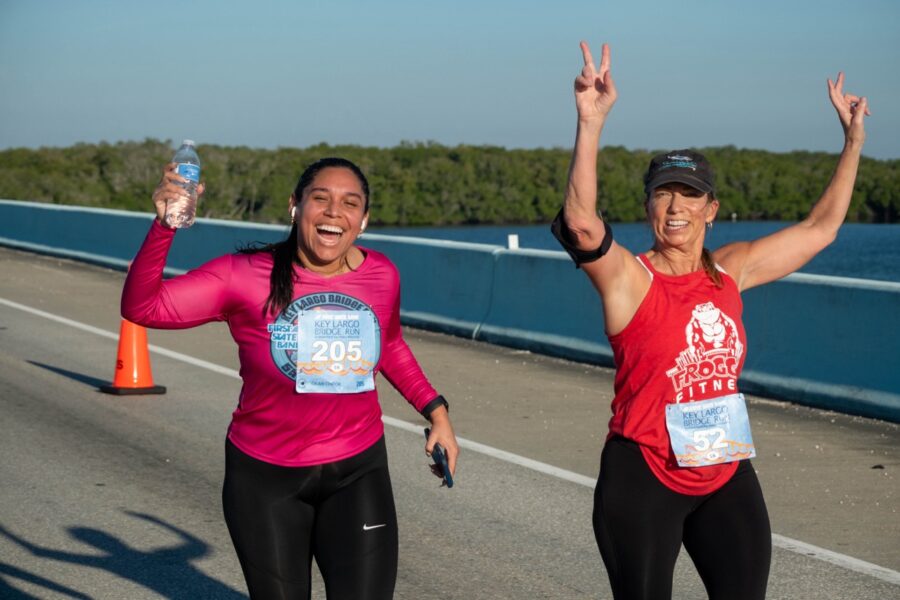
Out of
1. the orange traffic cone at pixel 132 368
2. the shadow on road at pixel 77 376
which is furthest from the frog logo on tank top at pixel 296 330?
the shadow on road at pixel 77 376

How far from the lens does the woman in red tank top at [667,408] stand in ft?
13.7

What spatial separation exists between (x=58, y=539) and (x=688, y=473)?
4104 mm

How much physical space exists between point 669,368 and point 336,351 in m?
1.01

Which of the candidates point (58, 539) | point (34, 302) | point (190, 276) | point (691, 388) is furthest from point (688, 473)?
point (34, 302)

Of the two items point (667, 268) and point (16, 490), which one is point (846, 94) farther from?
point (16, 490)

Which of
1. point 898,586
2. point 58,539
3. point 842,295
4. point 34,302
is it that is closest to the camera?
point 898,586

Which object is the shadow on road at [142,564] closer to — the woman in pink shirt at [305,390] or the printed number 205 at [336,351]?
the woman in pink shirt at [305,390]

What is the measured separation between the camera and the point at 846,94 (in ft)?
17.2

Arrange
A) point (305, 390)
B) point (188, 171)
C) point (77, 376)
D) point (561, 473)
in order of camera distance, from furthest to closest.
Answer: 1. point (77, 376)
2. point (561, 473)
3. point (305, 390)
4. point (188, 171)

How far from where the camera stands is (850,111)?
5188mm

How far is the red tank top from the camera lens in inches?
170

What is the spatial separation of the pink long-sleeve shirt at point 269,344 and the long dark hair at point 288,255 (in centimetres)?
2

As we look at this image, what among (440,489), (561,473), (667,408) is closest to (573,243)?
(667,408)

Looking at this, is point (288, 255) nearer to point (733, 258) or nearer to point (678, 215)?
point (678, 215)
